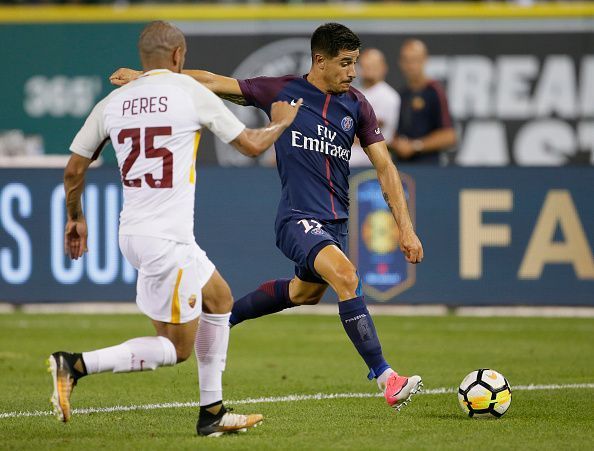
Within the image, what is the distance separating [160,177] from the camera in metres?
6.38

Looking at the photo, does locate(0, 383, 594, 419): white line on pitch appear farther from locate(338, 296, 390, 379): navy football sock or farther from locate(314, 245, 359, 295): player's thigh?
locate(314, 245, 359, 295): player's thigh

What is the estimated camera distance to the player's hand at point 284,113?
22.3 ft

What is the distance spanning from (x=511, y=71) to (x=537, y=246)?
257 inches

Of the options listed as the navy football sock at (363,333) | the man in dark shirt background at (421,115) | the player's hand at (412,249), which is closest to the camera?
the navy football sock at (363,333)

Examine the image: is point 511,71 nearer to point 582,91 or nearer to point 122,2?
point 582,91

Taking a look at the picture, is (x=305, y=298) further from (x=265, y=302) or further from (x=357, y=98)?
(x=357, y=98)

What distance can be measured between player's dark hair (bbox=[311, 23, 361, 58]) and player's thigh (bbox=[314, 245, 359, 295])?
1.26m

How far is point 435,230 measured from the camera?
537 inches

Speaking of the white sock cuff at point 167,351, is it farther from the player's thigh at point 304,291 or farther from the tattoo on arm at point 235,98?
the tattoo on arm at point 235,98

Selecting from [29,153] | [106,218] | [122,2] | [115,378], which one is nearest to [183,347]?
[115,378]

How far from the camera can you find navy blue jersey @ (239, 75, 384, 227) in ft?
26.5

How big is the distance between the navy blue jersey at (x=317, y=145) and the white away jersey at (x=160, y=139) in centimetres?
167

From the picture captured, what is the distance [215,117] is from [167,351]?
1188 mm

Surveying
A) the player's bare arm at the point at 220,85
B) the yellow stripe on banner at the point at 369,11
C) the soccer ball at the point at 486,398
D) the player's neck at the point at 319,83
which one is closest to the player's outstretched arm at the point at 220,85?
the player's bare arm at the point at 220,85
